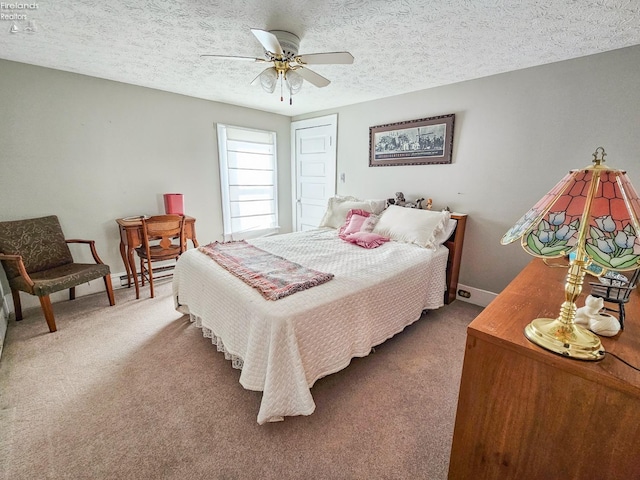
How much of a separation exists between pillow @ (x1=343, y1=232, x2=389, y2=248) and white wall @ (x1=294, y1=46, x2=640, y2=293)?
87 centimetres

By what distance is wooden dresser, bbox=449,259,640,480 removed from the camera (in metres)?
0.78

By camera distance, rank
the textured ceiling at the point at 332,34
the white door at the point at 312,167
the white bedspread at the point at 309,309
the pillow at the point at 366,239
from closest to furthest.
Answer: the white bedspread at the point at 309,309 < the textured ceiling at the point at 332,34 < the pillow at the point at 366,239 < the white door at the point at 312,167

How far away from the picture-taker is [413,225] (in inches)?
111

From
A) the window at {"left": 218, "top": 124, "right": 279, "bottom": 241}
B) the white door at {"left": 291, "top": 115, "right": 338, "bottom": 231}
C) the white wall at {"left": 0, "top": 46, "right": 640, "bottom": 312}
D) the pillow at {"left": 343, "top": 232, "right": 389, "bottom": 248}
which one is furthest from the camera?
the white door at {"left": 291, "top": 115, "right": 338, "bottom": 231}

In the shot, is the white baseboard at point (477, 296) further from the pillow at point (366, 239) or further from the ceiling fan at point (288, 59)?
the ceiling fan at point (288, 59)

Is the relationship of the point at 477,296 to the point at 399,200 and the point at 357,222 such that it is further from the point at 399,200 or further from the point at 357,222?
the point at 357,222

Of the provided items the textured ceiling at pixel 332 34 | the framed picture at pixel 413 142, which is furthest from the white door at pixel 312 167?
the textured ceiling at pixel 332 34

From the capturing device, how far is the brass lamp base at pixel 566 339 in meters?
0.84

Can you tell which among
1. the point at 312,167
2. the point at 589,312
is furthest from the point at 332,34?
the point at 312,167

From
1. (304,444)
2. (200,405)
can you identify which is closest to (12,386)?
(200,405)

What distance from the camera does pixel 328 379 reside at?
72.6 inches

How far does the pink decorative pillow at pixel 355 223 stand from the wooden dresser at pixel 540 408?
1958 millimetres

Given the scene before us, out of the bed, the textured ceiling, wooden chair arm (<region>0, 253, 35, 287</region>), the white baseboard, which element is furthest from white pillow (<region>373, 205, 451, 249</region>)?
wooden chair arm (<region>0, 253, 35, 287</region>)

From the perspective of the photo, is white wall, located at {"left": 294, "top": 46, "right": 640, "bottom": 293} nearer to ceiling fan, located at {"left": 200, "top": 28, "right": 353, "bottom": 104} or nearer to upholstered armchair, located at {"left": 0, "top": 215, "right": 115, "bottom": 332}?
ceiling fan, located at {"left": 200, "top": 28, "right": 353, "bottom": 104}
